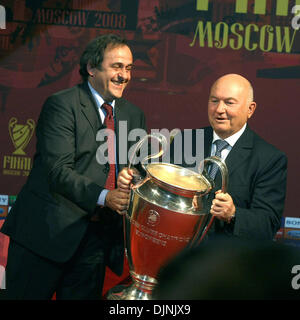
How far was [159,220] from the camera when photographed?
60.3 inches

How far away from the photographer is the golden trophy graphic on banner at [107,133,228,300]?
5.04 ft

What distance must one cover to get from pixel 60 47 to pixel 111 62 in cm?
92

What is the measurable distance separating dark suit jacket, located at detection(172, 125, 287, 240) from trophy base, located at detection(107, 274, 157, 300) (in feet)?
1.35

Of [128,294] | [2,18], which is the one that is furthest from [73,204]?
[2,18]

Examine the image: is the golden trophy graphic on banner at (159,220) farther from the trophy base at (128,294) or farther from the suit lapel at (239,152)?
the suit lapel at (239,152)

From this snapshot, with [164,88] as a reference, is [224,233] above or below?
below

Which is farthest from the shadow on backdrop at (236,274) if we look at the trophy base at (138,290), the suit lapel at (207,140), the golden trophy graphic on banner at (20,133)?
the golden trophy graphic on banner at (20,133)

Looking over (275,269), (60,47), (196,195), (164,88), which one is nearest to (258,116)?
(164,88)

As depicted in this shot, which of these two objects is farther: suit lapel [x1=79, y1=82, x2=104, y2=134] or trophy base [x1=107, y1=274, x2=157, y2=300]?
suit lapel [x1=79, y1=82, x2=104, y2=134]

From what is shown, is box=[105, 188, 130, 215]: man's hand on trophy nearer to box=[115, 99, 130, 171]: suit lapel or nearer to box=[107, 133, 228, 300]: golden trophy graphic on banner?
box=[107, 133, 228, 300]: golden trophy graphic on banner

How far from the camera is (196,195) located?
62.6 inches

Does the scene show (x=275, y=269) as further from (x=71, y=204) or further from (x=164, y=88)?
(x=164, y=88)

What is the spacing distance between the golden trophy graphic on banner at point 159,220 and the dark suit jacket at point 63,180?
0.42 m

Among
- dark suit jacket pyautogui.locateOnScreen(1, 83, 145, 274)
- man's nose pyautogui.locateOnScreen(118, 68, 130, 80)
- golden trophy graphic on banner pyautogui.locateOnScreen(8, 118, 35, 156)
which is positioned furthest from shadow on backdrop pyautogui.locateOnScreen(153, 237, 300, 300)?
golden trophy graphic on banner pyautogui.locateOnScreen(8, 118, 35, 156)
